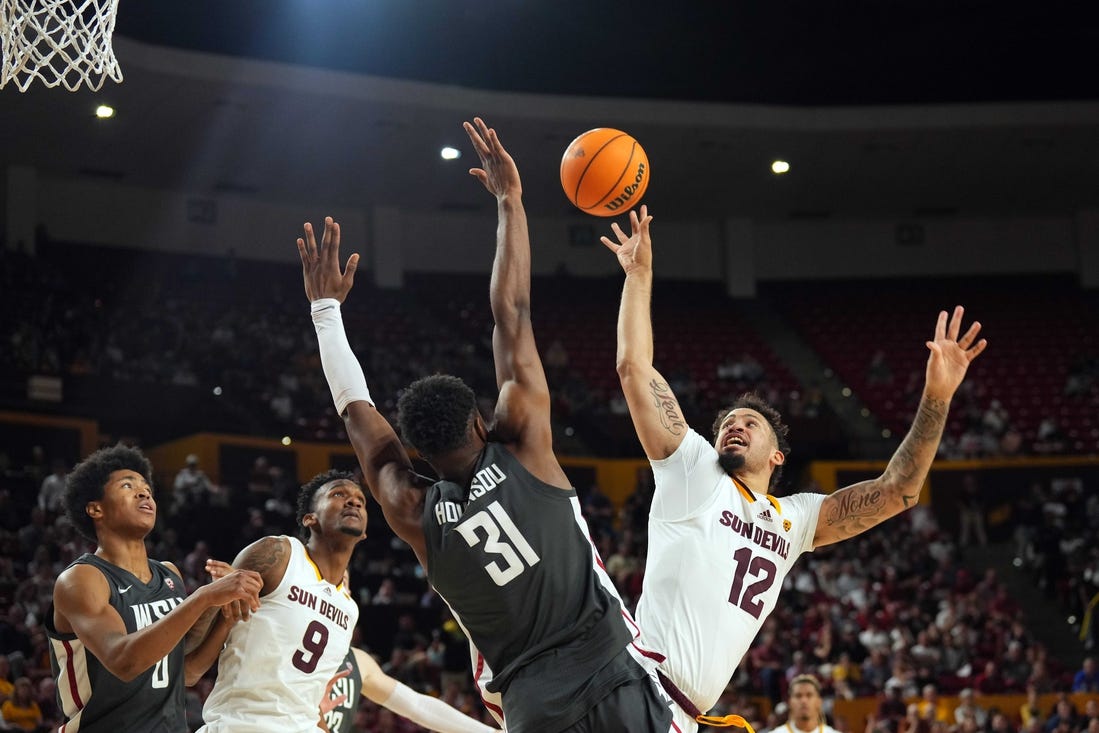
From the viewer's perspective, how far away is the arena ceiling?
19891 millimetres

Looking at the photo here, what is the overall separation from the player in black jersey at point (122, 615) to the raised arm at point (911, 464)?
88.3 inches

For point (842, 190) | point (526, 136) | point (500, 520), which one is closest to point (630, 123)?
point (526, 136)

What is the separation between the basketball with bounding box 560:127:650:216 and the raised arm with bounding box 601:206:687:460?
1238mm

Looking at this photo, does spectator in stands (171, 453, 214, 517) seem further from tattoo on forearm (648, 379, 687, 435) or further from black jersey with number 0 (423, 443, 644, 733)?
black jersey with number 0 (423, 443, 644, 733)

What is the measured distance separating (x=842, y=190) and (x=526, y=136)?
7120 millimetres

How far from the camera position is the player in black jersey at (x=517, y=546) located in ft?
12.8

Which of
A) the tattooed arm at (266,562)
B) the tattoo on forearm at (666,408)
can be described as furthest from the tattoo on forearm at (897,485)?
the tattooed arm at (266,562)

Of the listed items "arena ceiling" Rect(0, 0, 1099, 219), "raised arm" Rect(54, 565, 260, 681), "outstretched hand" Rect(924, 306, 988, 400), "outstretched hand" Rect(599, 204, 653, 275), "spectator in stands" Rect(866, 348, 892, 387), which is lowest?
"raised arm" Rect(54, 565, 260, 681)

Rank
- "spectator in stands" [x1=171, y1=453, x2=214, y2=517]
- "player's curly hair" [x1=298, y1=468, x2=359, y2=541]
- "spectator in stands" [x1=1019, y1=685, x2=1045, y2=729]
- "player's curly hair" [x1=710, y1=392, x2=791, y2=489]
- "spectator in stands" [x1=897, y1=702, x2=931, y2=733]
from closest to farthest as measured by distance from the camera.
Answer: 1. "player's curly hair" [x1=710, y1=392, x2=791, y2=489]
2. "player's curly hair" [x1=298, y1=468, x2=359, y2=541]
3. "spectator in stands" [x1=897, y1=702, x2=931, y2=733]
4. "spectator in stands" [x1=1019, y1=685, x2=1045, y2=729]
5. "spectator in stands" [x1=171, y1=453, x2=214, y2=517]

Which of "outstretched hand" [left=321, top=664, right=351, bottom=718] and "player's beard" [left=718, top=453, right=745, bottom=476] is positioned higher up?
"player's beard" [left=718, top=453, right=745, bottom=476]

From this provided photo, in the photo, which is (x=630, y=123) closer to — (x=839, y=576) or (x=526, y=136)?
(x=526, y=136)

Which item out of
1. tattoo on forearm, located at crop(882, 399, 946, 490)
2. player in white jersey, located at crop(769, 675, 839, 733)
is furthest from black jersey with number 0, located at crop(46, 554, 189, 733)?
player in white jersey, located at crop(769, 675, 839, 733)

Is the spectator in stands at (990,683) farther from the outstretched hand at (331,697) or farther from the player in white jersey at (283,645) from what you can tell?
the player in white jersey at (283,645)

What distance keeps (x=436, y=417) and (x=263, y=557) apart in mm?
2299
